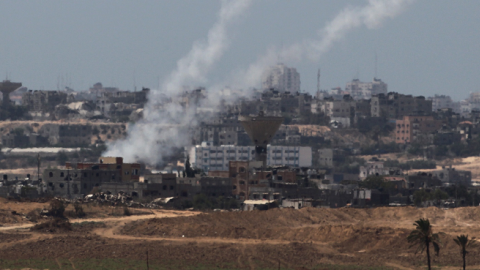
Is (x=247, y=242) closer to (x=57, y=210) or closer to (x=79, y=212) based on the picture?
(x=57, y=210)

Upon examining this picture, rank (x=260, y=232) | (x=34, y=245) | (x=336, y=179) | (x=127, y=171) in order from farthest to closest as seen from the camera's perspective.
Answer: (x=336, y=179), (x=127, y=171), (x=260, y=232), (x=34, y=245)

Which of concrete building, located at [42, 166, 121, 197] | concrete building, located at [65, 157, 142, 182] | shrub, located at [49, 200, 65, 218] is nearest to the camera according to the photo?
shrub, located at [49, 200, 65, 218]

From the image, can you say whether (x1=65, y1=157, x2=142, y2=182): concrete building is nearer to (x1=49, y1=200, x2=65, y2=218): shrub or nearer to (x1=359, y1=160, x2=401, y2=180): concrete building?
(x1=359, y1=160, x2=401, y2=180): concrete building

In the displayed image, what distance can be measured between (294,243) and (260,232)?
4965 mm

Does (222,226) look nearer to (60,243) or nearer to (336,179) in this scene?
(60,243)

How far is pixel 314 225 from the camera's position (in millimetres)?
87000

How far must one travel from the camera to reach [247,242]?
256 ft

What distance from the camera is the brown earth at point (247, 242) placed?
2798 inches

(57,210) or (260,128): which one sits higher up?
(260,128)

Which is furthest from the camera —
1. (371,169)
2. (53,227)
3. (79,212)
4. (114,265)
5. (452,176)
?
(371,169)

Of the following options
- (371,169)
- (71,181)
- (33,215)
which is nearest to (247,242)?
(33,215)

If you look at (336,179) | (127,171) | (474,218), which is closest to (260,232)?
(474,218)

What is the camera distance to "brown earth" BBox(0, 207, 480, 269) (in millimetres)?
71062

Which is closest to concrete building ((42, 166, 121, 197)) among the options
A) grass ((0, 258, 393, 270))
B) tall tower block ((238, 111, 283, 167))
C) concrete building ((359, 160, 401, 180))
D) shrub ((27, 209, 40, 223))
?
tall tower block ((238, 111, 283, 167))
